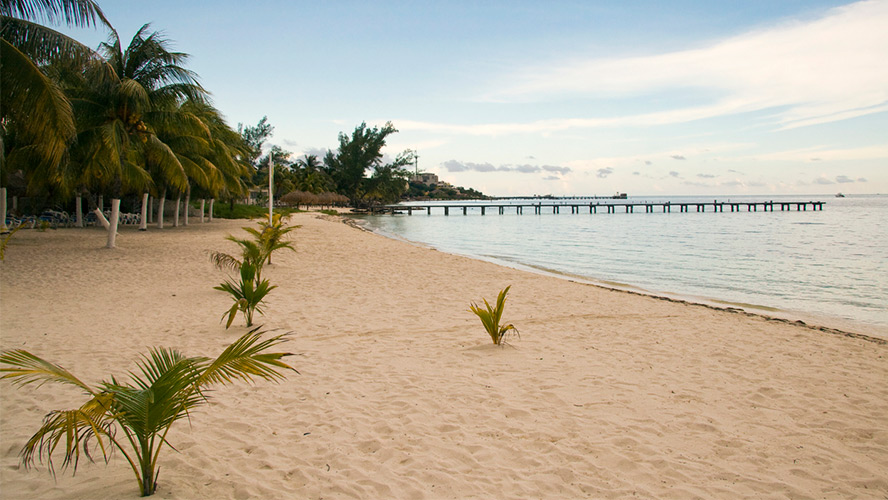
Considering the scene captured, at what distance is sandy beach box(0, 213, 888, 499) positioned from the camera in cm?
298

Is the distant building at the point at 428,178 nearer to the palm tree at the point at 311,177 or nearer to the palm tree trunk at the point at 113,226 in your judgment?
the palm tree at the point at 311,177

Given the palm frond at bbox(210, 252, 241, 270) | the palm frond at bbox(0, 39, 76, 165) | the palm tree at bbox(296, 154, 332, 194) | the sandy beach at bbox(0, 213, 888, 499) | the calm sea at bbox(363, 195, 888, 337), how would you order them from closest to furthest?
the sandy beach at bbox(0, 213, 888, 499) < the palm frond at bbox(0, 39, 76, 165) < the palm frond at bbox(210, 252, 241, 270) < the calm sea at bbox(363, 195, 888, 337) < the palm tree at bbox(296, 154, 332, 194)

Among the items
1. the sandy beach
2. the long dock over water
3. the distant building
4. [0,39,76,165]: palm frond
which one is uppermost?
the distant building

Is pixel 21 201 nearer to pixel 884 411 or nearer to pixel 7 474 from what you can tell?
pixel 7 474

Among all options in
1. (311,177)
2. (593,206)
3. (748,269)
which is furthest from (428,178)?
(748,269)

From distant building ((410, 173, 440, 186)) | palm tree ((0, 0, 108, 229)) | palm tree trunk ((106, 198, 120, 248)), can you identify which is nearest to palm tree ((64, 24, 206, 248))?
palm tree trunk ((106, 198, 120, 248))

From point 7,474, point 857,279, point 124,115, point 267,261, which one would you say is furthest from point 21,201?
point 857,279

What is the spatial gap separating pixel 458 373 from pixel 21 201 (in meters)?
27.7

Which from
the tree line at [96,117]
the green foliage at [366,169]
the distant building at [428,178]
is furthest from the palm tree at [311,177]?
the distant building at [428,178]

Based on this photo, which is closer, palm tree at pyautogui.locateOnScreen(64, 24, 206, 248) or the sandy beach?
the sandy beach

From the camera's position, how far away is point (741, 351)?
19.4 ft

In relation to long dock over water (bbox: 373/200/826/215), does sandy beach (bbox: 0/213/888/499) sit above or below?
below

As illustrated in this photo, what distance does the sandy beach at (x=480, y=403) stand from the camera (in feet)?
9.79

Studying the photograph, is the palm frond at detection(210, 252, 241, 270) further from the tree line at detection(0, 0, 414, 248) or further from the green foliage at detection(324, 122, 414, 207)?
the green foliage at detection(324, 122, 414, 207)
